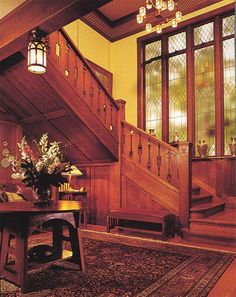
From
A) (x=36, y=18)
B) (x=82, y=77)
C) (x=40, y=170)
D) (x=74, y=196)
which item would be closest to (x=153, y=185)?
(x=74, y=196)

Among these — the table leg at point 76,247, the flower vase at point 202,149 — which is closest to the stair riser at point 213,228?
the table leg at point 76,247

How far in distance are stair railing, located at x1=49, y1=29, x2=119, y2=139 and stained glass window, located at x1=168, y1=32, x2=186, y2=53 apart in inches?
110

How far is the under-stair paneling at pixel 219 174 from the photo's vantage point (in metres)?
6.04

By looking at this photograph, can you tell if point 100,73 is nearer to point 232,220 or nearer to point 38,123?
point 38,123

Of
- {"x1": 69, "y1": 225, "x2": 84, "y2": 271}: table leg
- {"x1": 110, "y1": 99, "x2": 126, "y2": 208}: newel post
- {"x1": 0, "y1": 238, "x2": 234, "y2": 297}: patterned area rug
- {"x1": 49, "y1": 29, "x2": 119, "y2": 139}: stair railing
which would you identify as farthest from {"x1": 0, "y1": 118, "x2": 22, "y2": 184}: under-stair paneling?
{"x1": 69, "y1": 225, "x2": 84, "y2": 271}: table leg

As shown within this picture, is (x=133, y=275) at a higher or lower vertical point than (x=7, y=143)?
lower

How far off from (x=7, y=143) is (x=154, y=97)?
12.5ft

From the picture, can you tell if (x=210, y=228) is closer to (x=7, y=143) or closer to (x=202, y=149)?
(x=202, y=149)

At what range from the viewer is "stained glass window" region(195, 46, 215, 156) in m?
6.56

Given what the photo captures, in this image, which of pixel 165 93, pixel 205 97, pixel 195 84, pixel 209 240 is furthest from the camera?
pixel 165 93

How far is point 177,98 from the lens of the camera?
7141 millimetres

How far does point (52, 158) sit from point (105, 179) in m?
2.70

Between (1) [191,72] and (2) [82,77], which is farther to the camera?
(1) [191,72]

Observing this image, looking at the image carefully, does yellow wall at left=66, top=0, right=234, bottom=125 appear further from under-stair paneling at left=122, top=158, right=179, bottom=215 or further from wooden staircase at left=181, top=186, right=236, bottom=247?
wooden staircase at left=181, top=186, right=236, bottom=247
